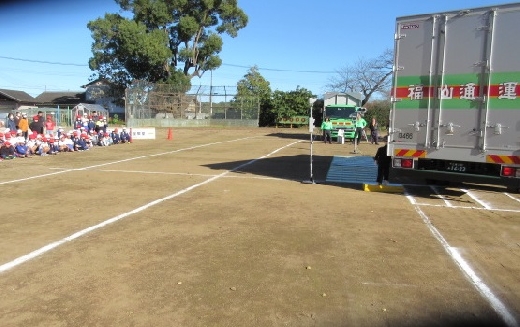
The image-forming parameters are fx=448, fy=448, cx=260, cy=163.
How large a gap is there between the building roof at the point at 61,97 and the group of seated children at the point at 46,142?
51.7m

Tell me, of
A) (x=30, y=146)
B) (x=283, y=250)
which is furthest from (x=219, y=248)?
(x=30, y=146)

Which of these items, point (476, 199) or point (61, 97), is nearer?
point (476, 199)

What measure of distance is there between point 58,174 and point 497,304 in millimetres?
11273

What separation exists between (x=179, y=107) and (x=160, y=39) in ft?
27.9

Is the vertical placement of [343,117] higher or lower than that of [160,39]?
lower

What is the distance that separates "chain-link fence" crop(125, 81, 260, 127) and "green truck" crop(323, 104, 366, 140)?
18630mm

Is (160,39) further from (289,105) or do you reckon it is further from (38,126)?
(38,126)

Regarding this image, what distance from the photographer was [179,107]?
45031mm

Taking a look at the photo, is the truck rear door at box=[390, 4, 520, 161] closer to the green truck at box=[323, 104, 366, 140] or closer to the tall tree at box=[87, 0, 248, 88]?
the green truck at box=[323, 104, 366, 140]

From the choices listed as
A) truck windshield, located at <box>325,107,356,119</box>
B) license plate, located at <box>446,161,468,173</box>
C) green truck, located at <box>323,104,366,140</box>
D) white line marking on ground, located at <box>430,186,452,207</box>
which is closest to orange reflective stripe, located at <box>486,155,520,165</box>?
license plate, located at <box>446,161,468,173</box>

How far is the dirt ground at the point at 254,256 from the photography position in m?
3.96

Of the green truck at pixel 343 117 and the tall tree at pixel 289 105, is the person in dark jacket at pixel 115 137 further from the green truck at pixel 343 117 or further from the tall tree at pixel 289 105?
the tall tree at pixel 289 105

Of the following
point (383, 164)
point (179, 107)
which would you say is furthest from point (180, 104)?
point (383, 164)

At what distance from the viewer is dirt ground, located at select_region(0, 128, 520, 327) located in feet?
13.0
